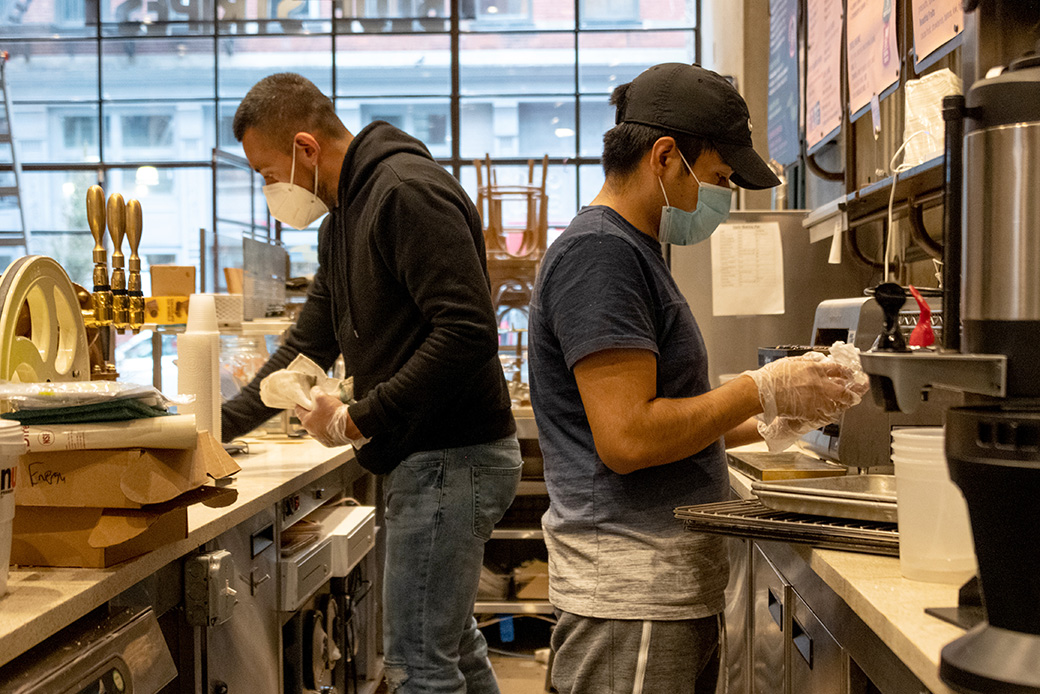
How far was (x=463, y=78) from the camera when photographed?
7.45 metres

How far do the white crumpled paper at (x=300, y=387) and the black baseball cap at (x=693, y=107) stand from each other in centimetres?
93

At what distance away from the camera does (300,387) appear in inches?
82.4

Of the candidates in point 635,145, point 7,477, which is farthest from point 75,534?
point 635,145

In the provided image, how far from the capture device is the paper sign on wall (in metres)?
3.38

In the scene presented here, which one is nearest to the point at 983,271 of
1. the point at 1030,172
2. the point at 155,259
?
the point at 1030,172

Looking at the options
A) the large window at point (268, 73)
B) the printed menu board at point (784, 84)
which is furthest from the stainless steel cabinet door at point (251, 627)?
the large window at point (268, 73)

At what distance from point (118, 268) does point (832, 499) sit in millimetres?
1527

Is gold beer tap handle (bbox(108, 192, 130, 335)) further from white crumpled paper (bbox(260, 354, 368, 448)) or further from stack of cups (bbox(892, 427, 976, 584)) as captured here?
stack of cups (bbox(892, 427, 976, 584))

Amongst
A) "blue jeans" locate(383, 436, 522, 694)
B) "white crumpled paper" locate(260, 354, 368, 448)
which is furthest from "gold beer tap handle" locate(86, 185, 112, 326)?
"blue jeans" locate(383, 436, 522, 694)

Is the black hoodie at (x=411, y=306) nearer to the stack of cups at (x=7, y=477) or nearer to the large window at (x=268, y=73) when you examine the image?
the stack of cups at (x=7, y=477)

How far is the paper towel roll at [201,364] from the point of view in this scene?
2150 mm

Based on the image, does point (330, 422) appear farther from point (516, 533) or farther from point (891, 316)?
point (516, 533)

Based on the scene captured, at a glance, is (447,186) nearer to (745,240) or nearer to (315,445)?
(315,445)

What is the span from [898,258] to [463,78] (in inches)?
205
